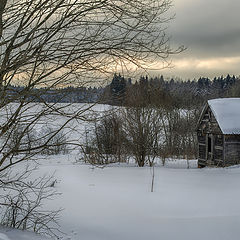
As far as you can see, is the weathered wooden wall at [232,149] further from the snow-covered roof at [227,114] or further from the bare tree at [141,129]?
the bare tree at [141,129]

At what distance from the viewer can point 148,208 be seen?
339 inches

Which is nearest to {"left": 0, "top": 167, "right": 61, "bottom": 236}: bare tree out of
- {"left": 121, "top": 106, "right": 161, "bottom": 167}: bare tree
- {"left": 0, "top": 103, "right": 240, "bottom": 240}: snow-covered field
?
{"left": 0, "top": 103, "right": 240, "bottom": 240}: snow-covered field

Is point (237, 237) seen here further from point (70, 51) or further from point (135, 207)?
point (70, 51)

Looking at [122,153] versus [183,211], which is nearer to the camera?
[183,211]

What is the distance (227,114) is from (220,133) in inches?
51.1

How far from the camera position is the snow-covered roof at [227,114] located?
1747cm

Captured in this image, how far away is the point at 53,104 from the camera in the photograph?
404cm

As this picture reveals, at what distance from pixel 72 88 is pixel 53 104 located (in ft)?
1.14

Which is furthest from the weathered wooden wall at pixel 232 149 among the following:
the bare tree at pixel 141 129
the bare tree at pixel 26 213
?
the bare tree at pixel 26 213

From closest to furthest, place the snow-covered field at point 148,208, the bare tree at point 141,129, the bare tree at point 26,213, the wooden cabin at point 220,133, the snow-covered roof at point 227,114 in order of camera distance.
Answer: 1. the bare tree at point 26,213
2. the snow-covered field at point 148,208
3. the snow-covered roof at point 227,114
4. the wooden cabin at point 220,133
5. the bare tree at point 141,129

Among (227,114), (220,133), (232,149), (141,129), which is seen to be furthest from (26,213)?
(227,114)

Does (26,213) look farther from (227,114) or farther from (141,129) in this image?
(227,114)

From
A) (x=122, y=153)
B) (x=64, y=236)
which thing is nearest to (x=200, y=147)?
(x=122, y=153)

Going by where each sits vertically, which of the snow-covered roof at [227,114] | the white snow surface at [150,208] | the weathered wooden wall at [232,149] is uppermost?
the snow-covered roof at [227,114]
